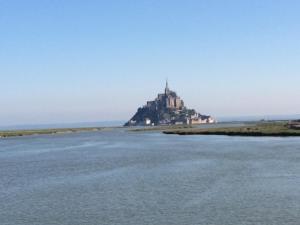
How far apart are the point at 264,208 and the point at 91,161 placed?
42808 mm

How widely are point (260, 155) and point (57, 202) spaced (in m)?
40.8

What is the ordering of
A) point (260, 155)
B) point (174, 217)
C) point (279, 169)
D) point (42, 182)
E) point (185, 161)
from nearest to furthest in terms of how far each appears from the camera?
point (174, 217), point (42, 182), point (279, 169), point (185, 161), point (260, 155)

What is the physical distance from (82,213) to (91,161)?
39486 millimetres

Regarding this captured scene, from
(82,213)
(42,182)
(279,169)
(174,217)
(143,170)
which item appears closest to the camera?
(174,217)

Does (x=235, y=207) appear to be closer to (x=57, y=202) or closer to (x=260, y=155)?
(x=57, y=202)

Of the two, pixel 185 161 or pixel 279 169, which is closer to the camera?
pixel 279 169

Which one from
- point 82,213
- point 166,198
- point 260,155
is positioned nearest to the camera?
point 82,213

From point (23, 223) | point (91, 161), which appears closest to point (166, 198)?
point (23, 223)

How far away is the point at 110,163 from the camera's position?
7062 centimetres

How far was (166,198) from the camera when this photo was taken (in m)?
39.9

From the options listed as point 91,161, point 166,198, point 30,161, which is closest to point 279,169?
point 166,198

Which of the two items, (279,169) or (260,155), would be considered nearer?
(279,169)

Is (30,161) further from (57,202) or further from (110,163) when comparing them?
(57,202)

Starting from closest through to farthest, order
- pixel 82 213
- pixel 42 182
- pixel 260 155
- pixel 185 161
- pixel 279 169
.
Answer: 1. pixel 82 213
2. pixel 42 182
3. pixel 279 169
4. pixel 185 161
5. pixel 260 155
